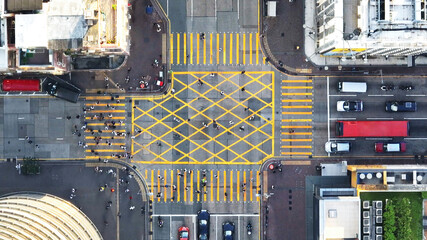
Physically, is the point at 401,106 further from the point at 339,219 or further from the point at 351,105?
the point at 339,219

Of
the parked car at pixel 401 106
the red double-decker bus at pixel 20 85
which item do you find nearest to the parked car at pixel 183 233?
the red double-decker bus at pixel 20 85

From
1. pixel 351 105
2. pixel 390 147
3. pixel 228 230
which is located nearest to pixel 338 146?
pixel 351 105

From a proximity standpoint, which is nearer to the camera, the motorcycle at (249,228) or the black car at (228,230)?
the black car at (228,230)

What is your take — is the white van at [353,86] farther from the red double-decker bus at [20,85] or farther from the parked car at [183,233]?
the red double-decker bus at [20,85]

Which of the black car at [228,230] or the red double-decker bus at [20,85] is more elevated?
the red double-decker bus at [20,85]

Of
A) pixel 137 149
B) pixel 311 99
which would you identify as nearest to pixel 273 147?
pixel 311 99

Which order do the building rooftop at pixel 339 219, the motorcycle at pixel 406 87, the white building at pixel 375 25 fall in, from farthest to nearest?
the motorcycle at pixel 406 87 → the building rooftop at pixel 339 219 → the white building at pixel 375 25

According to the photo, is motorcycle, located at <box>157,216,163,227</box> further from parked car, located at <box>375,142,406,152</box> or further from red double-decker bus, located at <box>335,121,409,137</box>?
parked car, located at <box>375,142,406,152</box>
